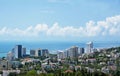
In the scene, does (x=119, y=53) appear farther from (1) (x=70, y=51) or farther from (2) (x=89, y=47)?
(2) (x=89, y=47)

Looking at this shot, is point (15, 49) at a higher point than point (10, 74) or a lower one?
higher

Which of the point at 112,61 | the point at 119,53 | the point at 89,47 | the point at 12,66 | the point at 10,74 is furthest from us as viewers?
the point at 89,47

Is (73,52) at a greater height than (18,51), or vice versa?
(18,51)

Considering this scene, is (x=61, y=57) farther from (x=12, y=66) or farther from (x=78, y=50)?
(x=12, y=66)

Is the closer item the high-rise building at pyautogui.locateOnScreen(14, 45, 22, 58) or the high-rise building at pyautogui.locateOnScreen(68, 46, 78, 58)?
the high-rise building at pyautogui.locateOnScreen(68, 46, 78, 58)

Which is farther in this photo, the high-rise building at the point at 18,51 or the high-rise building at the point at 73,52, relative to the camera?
the high-rise building at the point at 18,51

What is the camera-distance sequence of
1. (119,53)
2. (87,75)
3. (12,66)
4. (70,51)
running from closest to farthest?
(87,75) → (12,66) → (119,53) → (70,51)

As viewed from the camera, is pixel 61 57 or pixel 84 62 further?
pixel 61 57

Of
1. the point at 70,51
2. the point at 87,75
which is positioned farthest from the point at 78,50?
the point at 87,75

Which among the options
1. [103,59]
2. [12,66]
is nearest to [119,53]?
[103,59]
